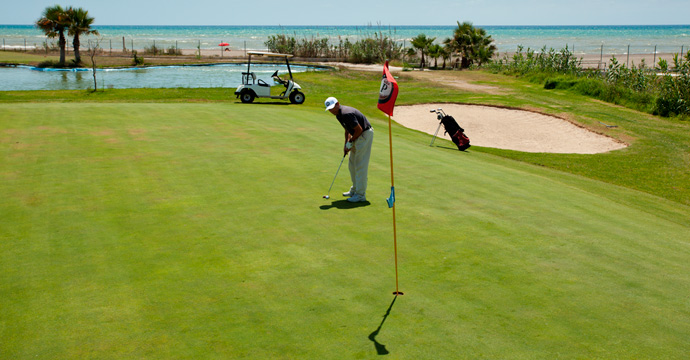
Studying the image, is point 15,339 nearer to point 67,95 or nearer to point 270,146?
point 270,146

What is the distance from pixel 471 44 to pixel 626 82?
2284 cm

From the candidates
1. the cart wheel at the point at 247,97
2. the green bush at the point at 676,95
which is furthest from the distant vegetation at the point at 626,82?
the cart wheel at the point at 247,97

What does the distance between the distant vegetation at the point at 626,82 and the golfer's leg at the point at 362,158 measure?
895 inches

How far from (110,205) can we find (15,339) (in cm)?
417

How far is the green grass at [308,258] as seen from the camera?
17.7 feet

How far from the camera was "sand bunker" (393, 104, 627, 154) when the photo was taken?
2131cm

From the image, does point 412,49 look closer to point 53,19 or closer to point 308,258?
point 53,19

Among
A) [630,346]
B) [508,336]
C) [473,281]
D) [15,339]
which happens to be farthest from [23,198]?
[630,346]

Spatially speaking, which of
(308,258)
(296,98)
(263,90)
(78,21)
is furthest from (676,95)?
(78,21)

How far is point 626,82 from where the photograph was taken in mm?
32125

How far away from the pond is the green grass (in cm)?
2269

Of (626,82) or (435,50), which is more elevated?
(435,50)

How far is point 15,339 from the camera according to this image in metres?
5.18

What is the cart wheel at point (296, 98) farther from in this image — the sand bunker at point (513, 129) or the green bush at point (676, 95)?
the green bush at point (676, 95)
